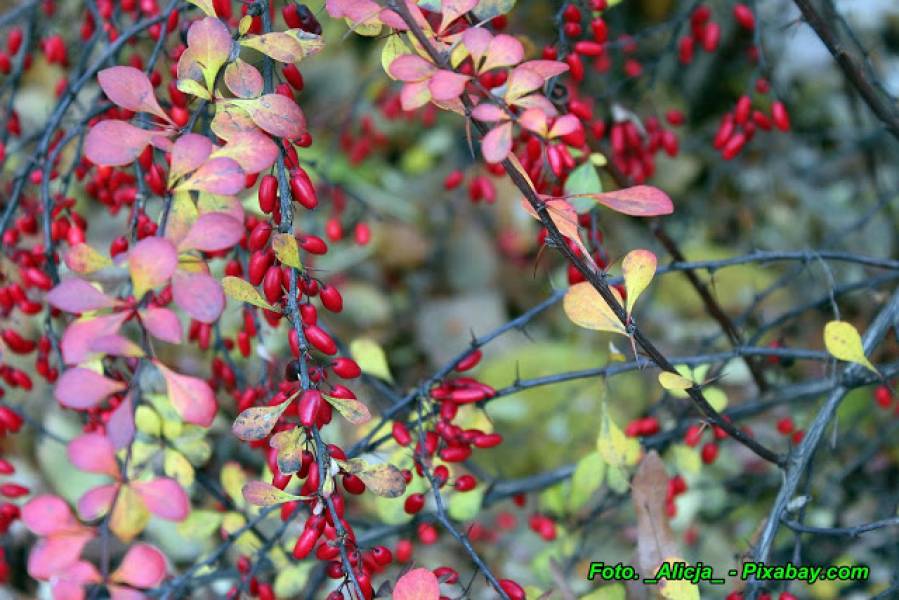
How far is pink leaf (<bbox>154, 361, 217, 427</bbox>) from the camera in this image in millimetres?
740

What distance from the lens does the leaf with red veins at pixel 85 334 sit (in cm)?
71

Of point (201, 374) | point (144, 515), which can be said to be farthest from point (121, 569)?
point (201, 374)

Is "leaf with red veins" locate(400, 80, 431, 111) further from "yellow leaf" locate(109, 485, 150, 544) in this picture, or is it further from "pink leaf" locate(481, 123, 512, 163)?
"yellow leaf" locate(109, 485, 150, 544)

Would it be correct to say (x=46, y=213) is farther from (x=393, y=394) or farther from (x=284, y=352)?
(x=284, y=352)

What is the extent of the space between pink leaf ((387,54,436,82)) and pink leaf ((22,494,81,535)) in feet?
1.53

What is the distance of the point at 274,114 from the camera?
2.82 ft

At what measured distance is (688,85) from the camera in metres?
3.47

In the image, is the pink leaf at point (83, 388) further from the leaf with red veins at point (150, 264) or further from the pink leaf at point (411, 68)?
the pink leaf at point (411, 68)

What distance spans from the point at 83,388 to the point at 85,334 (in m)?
A: 0.04

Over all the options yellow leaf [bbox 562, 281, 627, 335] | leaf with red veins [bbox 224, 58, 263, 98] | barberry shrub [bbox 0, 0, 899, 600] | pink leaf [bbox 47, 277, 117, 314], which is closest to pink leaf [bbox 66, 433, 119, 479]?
barberry shrub [bbox 0, 0, 899, 600]

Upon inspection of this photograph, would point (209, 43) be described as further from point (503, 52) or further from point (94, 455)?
point (94, 455)

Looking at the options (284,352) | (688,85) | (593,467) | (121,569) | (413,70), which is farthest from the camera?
(688,85)

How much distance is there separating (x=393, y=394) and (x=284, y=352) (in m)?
1.17

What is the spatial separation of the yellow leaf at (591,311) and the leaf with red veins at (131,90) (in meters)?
0.44
